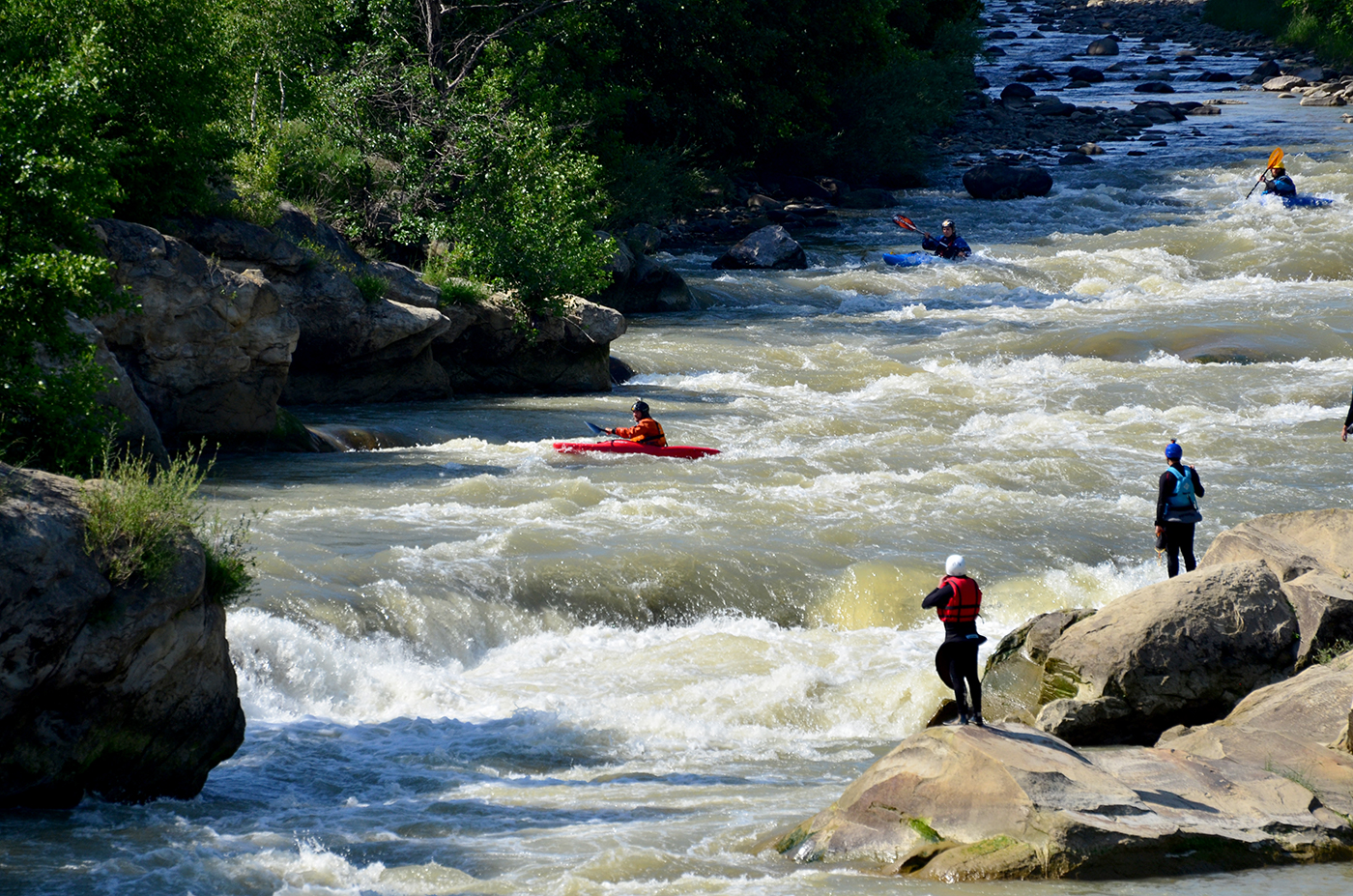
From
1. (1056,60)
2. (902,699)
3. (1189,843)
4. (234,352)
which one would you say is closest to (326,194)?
(234,352)

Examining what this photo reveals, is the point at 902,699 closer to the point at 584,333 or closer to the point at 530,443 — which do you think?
the point at 530,443

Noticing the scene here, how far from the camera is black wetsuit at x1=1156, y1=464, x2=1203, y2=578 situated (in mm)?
11613

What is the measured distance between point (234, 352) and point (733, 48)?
1935 cm

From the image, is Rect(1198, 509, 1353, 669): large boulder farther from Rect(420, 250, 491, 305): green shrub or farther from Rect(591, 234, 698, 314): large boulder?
Rect(591, 234, 698, 314): large boulder

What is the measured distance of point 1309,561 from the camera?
33.9 feet

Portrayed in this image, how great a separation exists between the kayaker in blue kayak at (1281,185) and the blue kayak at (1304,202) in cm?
7

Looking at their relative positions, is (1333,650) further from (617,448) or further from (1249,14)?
(1249,14)

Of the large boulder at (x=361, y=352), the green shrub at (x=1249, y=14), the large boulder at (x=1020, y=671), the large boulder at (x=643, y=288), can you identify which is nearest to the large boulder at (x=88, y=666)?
the large boulder at (x=1020, y=671)

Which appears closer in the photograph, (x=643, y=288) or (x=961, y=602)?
(x=961, y=602)

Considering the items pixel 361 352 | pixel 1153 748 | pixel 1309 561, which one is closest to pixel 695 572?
pixel 1153 748

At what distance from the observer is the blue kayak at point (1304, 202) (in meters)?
30.7

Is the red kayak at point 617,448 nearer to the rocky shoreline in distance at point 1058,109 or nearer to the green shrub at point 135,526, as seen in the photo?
the green shrub at point 135,526

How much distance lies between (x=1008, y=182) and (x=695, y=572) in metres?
26.7

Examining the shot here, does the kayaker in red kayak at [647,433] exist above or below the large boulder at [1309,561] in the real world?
above
